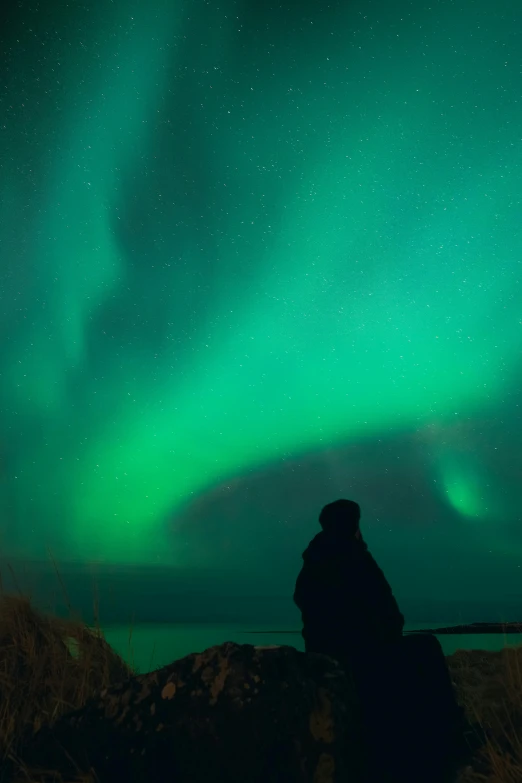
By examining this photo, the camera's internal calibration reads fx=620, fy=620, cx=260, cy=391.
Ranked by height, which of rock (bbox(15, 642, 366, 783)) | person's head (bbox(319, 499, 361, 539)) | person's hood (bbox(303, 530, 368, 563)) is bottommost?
rock (bbox(15, 642, 366, 783))

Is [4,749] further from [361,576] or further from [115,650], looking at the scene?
[361,576]

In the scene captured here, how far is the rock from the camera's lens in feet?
13.7

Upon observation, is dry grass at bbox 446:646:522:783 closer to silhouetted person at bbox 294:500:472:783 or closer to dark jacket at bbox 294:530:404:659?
silhouetted person at bbox 294:500:472:783

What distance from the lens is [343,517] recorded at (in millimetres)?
5305

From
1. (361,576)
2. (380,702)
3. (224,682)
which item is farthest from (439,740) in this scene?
(224,682)

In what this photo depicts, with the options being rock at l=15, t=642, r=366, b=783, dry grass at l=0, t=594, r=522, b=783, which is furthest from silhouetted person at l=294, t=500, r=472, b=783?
dry grass at l=0, t=594, r=522, b=783

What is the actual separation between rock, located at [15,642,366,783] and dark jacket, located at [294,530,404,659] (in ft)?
1.50

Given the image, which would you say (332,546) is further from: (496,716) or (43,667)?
(43,667)

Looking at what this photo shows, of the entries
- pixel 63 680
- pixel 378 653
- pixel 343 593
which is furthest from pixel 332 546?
pixel 63 680

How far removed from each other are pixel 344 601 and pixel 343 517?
683mm

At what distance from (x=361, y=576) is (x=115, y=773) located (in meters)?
2.28

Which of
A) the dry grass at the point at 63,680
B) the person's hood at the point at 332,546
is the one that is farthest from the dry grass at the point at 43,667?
the person's hood at the point at 332,546

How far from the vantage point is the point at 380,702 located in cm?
480

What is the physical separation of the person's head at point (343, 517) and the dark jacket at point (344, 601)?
0.05 m
